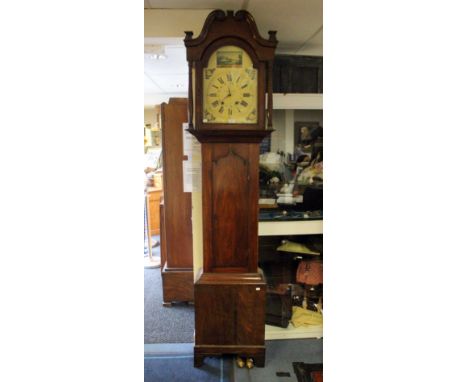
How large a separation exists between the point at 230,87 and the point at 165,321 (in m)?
1.91

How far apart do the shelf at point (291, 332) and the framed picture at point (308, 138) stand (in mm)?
1314

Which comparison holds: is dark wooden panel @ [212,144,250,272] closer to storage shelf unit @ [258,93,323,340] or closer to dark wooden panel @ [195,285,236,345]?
dark wooden panel @ [195,285,236,345]

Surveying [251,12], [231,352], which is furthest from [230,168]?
[231,352]

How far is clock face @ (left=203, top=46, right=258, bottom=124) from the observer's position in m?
2.03

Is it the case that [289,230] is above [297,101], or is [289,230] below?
below

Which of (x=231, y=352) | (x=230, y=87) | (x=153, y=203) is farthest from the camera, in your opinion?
(x=153, y=203)

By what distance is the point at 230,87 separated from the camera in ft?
6.68

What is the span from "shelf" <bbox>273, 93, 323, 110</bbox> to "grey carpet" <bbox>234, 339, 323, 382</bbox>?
1.72 meters

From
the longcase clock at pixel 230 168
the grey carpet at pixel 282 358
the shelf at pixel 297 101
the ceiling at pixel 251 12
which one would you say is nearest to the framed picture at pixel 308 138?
the shelf at pixel 297 101

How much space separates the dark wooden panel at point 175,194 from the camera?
121 inches

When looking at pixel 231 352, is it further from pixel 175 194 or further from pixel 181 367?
pixel 175 194

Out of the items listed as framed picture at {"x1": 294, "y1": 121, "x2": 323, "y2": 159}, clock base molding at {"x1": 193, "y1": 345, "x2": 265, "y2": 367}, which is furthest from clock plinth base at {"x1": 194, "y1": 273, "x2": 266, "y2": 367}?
framed picture at {"x1": 294, "y1": 121, "x2": 323, "y2": 159}

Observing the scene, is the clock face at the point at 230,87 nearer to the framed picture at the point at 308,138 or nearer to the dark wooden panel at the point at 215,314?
the framed picture at the point at 308,138
